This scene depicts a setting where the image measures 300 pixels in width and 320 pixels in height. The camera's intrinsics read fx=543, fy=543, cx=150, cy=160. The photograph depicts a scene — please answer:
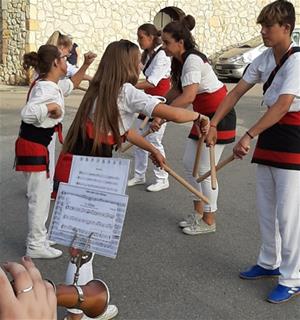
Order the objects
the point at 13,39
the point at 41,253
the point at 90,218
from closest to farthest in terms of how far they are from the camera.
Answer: the point at 90,218, the point at 41,253, the point at 13,39

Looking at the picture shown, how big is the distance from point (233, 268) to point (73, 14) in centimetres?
1376

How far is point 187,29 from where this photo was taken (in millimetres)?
4664

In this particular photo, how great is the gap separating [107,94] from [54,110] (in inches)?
27.8

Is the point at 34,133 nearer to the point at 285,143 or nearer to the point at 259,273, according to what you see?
the point at 285,143

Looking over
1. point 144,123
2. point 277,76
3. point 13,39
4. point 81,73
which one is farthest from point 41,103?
point 13,39

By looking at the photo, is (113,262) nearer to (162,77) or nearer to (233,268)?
(233,268)

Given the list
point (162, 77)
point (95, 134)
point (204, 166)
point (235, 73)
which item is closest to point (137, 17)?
point (235, 73)

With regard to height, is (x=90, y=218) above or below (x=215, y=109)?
below

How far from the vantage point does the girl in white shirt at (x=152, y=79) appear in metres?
5.67

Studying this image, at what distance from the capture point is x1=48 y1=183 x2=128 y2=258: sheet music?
2.69 m

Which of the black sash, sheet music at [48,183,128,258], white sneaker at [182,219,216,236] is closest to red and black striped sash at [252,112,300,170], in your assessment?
sheet music at [48,183,128,258]

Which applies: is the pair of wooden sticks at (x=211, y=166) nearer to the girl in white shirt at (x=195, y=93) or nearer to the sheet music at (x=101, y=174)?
the girl in white shirt at (x=195, y=93)

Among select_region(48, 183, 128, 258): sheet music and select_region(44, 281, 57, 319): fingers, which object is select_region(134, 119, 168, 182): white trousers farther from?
select_region(44, 281, 57, 319): fingers

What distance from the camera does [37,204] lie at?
4.11m
